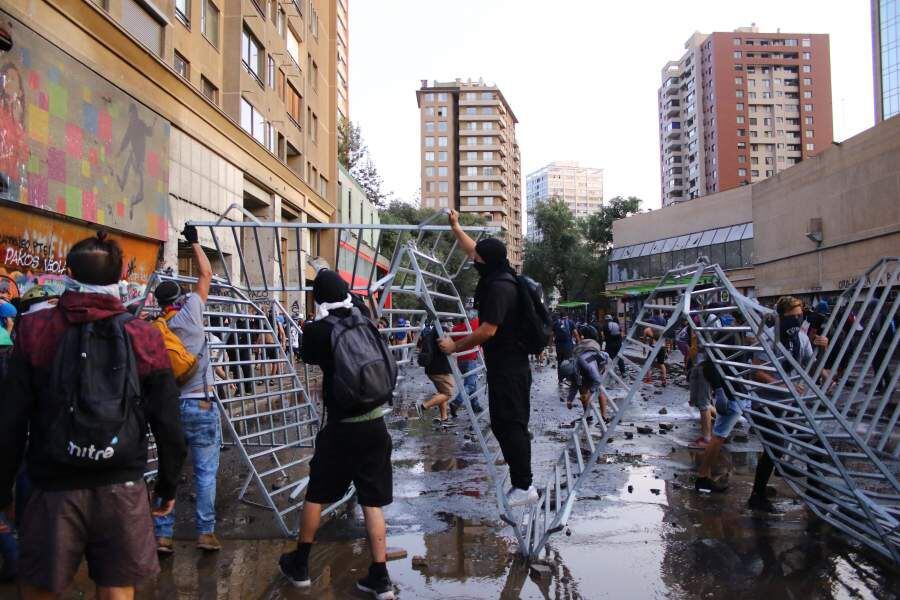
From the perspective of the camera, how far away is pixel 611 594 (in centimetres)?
396

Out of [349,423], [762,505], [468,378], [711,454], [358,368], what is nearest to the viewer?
[358,368]

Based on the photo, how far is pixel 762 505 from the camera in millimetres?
5617

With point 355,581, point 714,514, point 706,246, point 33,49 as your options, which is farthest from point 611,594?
point 706,246

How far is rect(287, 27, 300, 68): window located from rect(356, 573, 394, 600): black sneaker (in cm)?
2862

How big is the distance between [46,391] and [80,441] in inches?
10.1

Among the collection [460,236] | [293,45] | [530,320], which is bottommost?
[530,320]

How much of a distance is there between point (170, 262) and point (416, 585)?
14860 millimetres

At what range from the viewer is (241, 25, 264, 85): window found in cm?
2312

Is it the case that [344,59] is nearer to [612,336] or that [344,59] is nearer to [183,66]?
[183,66]

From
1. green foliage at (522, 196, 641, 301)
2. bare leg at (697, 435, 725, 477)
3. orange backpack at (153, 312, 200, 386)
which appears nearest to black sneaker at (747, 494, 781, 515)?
bare leg at (697, 435, 725, 477)

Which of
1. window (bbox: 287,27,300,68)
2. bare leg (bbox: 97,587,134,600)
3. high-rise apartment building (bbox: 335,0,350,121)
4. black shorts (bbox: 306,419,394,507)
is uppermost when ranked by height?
high-rise apartment building (bbox: 335,0,350,121)

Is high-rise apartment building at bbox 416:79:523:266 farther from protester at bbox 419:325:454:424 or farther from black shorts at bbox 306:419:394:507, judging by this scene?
black shorts at bbox 306:419:394:507

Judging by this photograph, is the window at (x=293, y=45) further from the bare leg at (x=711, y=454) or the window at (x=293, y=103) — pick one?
the bare leg at (x=711, y=454)

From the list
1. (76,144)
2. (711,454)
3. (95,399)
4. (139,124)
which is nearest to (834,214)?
(711,454)
